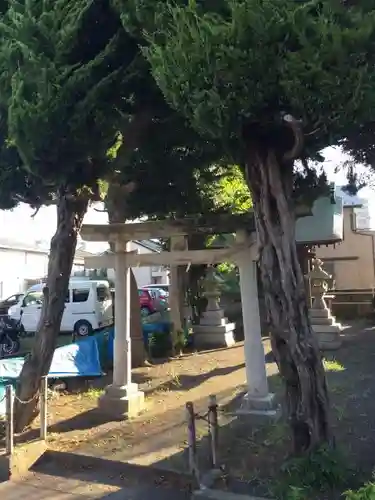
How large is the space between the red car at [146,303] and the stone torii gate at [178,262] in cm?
1360

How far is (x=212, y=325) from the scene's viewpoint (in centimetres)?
1540

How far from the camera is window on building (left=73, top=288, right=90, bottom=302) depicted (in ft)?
65.9

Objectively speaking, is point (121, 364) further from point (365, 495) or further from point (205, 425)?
point (365, 495)

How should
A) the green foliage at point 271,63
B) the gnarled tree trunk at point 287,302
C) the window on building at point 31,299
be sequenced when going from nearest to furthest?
1. the green foliage at point 271,63
2. the gnarled tree trunk at point 287,302
3. the window on building at point 31,299

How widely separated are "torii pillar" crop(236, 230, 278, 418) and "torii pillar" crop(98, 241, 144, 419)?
185 centimetres

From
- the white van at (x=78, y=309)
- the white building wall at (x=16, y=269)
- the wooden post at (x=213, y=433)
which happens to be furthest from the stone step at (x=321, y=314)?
the white building wall at (x=16, y=269)

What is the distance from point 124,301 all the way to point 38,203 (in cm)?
230

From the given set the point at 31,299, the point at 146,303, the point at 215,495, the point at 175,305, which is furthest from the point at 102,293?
the point at 215,495

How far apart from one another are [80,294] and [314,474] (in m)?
16.2

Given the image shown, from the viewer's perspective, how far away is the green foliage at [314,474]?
480 centimetres

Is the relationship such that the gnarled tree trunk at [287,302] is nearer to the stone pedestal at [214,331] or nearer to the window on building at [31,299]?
the stone pedestal at [214,331]

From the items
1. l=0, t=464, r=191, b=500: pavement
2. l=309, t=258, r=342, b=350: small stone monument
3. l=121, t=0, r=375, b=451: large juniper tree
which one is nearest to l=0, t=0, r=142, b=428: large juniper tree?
l=121, t=0, r=375, b=451: large juniper tree

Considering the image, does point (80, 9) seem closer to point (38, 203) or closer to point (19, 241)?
point (38, 203)

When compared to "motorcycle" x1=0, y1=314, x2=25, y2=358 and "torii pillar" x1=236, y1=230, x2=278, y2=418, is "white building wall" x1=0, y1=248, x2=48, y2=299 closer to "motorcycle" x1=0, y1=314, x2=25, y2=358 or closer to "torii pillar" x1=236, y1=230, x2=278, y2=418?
"motorcycle" x1=0, y1=314, x2=25, y2=358
